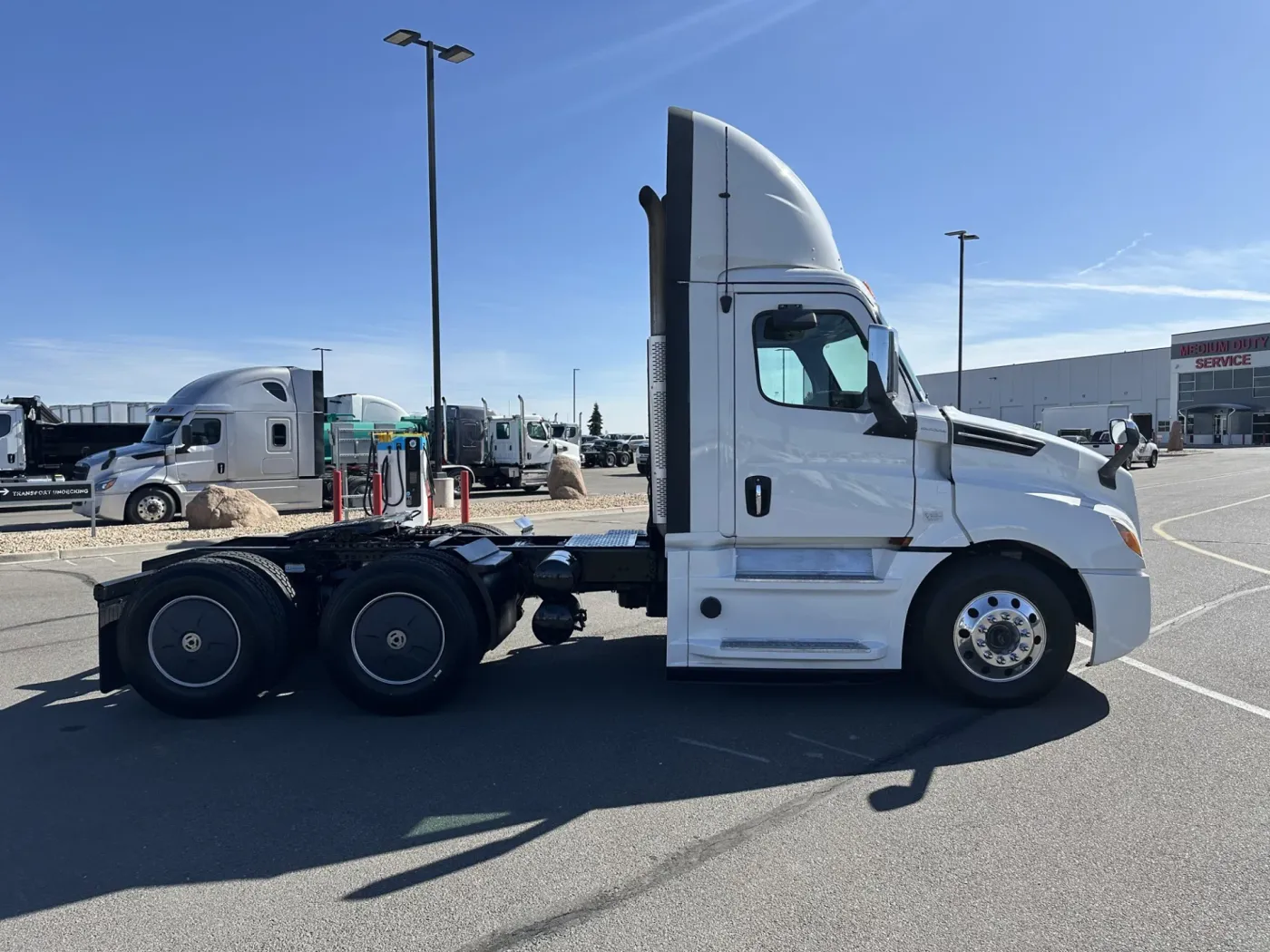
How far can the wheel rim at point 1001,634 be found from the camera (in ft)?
17.6

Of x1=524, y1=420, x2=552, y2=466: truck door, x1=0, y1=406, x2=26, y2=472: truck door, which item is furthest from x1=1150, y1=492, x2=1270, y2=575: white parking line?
x1=0, y1=406, x2=26, y2=472: truck door

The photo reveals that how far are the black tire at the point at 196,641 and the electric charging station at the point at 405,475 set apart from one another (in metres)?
6.69

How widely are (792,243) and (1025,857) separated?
3.57 metres

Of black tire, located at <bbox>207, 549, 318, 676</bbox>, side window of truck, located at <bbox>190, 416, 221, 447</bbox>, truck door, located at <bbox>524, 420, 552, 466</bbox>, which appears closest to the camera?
black tire, located at <bbox>207, 549, 318, 676</bbox>

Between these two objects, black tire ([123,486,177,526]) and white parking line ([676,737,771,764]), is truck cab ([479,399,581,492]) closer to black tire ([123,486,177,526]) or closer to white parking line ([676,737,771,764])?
black tire ([123,486,177,526])

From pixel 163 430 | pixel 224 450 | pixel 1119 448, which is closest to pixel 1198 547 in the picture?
pixel 1119 448

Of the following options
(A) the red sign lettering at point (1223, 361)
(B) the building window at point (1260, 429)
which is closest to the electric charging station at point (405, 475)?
(B) the building window at point (1260, 429)

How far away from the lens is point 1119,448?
18.2 ft

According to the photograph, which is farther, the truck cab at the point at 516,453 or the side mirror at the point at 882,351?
the truck cab at the point at 516,453

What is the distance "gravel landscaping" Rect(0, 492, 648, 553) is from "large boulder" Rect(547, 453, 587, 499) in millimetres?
262

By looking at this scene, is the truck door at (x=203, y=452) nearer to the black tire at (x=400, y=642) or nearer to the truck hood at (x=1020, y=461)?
the black tire at (x=400, y=642)

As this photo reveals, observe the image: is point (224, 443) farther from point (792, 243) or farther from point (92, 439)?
point (792, 243)

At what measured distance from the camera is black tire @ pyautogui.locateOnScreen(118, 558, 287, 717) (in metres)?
5.49

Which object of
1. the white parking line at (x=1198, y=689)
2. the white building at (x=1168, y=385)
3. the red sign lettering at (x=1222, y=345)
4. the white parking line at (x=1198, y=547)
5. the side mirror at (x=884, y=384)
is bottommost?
the white parking line at (x=1198, y=689)
